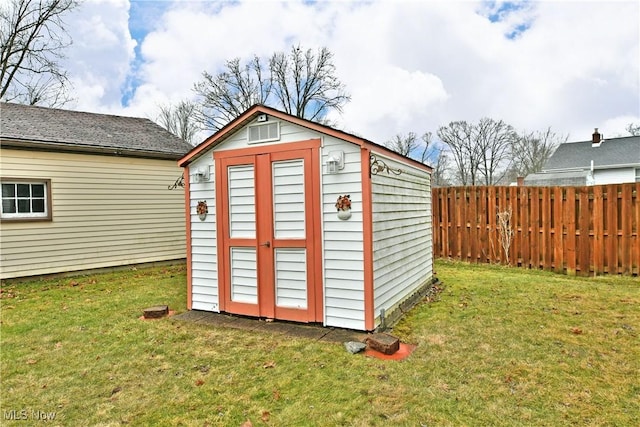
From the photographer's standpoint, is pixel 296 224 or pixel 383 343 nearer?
pixel 383 343

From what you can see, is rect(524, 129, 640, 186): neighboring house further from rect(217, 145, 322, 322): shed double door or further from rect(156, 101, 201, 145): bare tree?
rect(156, 101, 201, 145): bare tree

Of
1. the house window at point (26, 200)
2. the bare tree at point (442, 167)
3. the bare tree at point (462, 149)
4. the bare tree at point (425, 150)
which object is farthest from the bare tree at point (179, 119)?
the bare tree at point (462, 149)

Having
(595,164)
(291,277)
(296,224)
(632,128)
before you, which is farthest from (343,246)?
(632,128)

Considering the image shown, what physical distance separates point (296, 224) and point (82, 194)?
6.46 meters

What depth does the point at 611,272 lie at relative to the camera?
272 inches

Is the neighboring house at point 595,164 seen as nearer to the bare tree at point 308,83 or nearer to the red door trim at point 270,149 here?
the bare tree at point 308,83

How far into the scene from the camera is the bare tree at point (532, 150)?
27.4 m

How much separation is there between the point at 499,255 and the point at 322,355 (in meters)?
6.12

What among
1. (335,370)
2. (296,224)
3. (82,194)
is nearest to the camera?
(335,370)

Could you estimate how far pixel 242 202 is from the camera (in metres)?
4.82

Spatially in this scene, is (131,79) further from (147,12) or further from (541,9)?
(541,9)

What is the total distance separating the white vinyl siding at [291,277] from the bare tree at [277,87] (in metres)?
19.6

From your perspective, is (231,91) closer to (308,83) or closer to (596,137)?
(308,83)

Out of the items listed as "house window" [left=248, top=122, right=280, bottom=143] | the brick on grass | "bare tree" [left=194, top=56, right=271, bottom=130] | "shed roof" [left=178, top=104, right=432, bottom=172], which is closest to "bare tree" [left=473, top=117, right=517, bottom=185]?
"bare tree" [left=194, top=56, right=271, bottom=130]
